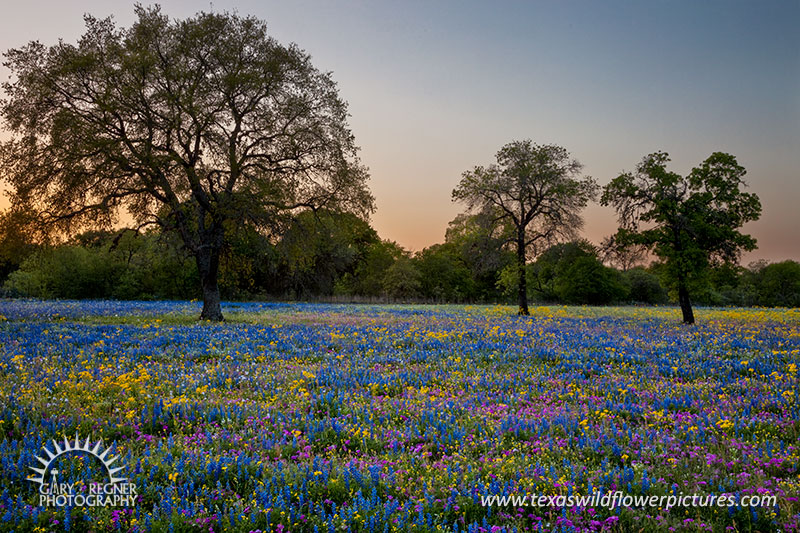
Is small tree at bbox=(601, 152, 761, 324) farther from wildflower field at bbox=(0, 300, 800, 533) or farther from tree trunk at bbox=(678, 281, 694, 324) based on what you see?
wildflower field at bbox=(0, 300, 800, 533)

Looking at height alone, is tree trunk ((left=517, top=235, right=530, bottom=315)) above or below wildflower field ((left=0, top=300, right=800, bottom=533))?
above

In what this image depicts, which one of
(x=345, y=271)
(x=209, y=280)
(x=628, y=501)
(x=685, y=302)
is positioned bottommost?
(x=628, y=501)

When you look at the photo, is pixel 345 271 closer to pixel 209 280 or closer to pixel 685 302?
pixel 209 280

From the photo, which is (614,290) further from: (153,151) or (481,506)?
(481,506)

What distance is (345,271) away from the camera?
267 feet

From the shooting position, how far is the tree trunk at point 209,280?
23.2 metres

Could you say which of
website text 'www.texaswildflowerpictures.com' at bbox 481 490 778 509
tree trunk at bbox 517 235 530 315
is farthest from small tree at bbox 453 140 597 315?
website text 'www.texaswildflowerpictures.com' at bbox 481 490 778 509

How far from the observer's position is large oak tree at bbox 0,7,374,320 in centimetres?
2056

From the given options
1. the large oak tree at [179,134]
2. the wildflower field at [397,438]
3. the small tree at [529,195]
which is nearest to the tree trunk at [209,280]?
the large oak tree at [179,134]

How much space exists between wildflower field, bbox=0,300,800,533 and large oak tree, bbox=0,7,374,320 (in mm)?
13480

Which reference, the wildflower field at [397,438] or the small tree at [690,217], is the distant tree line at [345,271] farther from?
the wildflower field at [397,438]

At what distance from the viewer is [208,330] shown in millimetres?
16875

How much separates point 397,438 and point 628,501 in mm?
2732

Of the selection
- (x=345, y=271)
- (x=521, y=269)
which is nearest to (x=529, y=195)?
(x=521, y=269)
